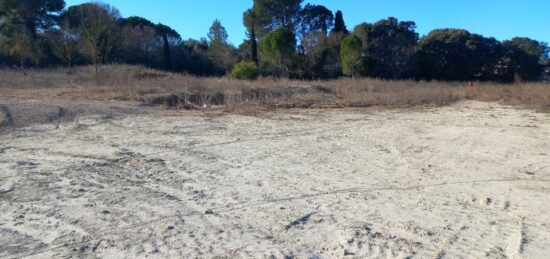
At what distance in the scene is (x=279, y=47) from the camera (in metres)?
31.3

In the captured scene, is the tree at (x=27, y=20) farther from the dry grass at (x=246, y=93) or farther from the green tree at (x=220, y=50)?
the green tree at (x=220, y=50)

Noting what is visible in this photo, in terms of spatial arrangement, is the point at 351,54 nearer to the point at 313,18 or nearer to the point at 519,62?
the point at 313,18

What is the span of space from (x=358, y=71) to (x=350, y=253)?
29.4 metres

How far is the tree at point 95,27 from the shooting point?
27983mm

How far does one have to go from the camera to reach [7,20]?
110 ft

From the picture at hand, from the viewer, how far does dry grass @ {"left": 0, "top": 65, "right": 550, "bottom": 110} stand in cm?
1688

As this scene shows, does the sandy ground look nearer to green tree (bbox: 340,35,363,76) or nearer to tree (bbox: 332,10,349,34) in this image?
green tree (bbox: 340,35,363,76)

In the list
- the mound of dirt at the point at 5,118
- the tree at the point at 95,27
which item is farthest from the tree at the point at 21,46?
the mound of dirt at the point at 5,118

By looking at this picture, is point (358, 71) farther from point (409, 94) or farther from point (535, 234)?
point (535, 234)

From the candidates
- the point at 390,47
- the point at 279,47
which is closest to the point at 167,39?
the point at 279,47

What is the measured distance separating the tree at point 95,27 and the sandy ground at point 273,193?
61.8 ft

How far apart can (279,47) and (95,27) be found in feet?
40.9

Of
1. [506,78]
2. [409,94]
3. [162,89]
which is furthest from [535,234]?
[506,78]

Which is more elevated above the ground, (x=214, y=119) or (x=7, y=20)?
(x=7, y=20)
